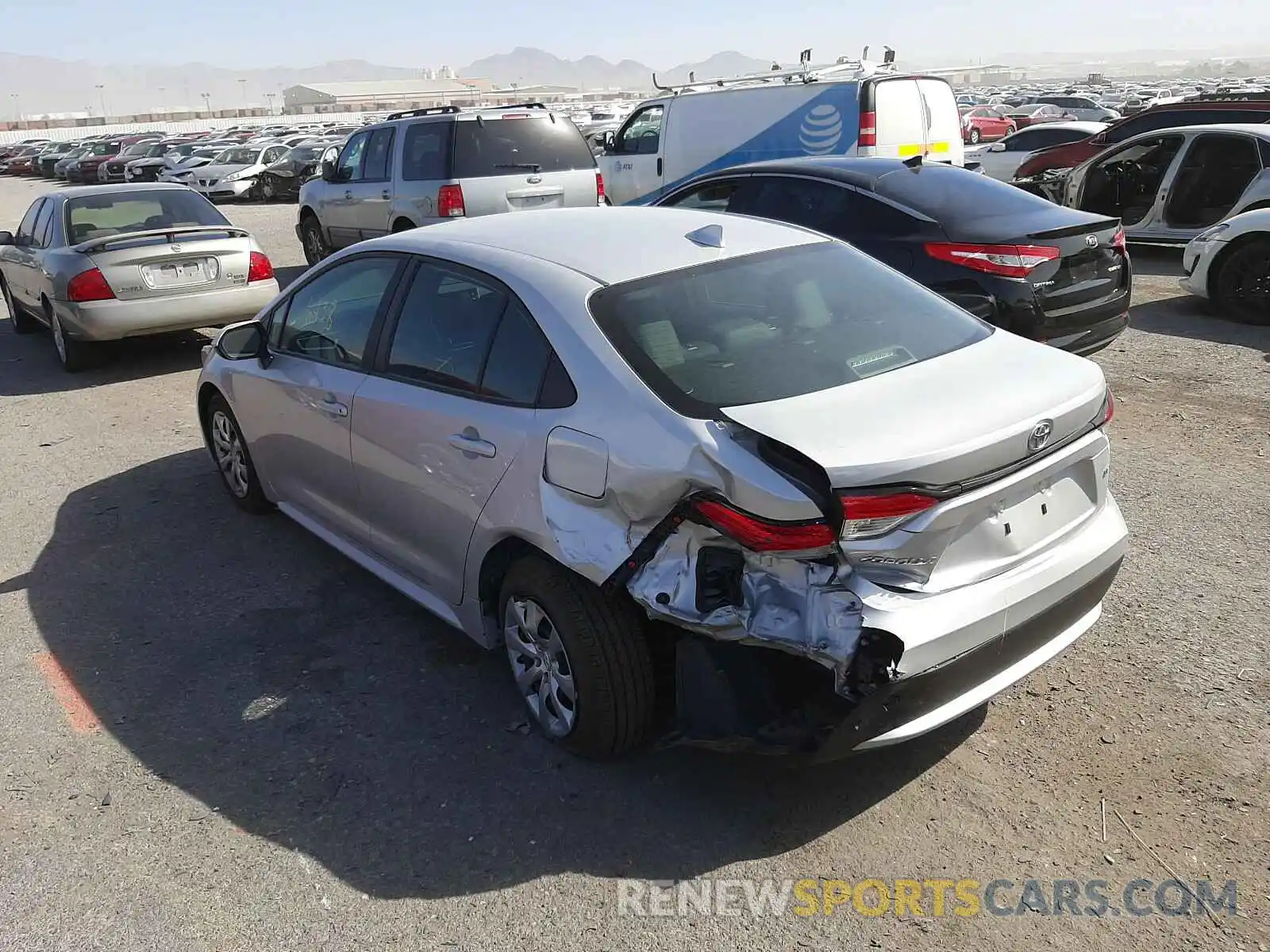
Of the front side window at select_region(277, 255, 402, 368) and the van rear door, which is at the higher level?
the front side window at select_region(277, 255, 402, 368)

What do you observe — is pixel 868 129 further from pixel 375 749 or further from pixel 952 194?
pixel 375 749

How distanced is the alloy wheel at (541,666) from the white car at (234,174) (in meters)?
26.6

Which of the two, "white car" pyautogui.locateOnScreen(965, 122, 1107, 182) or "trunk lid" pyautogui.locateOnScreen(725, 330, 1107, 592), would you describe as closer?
"trunk lid" pyautogui.locateOnScreen(725, 330, 1107, 592)

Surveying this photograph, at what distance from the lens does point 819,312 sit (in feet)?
11.6

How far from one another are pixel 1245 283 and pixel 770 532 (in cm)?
786

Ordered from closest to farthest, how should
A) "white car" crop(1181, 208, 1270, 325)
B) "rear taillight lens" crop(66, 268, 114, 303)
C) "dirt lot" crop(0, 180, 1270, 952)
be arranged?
"dirt lot" crop(0, 180, 1270, 952) < "rear taillight lens" crop(66, 268, 114, 303) < "white car" crop(1181, 208, 1270, 325)

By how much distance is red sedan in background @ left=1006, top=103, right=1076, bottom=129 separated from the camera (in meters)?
37.0

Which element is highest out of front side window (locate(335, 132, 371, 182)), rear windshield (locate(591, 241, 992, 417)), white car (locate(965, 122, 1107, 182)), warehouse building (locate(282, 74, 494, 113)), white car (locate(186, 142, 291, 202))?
rear windshield (locate(591, 241, 992, 417))

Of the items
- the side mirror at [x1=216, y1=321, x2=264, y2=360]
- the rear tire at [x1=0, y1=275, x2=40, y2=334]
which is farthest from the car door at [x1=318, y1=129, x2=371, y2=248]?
the side mirror at [x1=216, y1=321, x2=264, y2=360]

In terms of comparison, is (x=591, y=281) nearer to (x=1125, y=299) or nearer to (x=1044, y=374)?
(x=1044, y=374)

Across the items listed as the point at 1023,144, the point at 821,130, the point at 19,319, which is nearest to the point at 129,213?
the point at 19,319

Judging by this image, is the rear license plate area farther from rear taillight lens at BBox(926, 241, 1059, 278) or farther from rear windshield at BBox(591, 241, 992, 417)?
rear windshield at BBox(591, 241, 992, 417)

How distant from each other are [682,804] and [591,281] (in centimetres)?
170

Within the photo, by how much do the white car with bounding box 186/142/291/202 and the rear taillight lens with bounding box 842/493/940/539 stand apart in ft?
90.5
